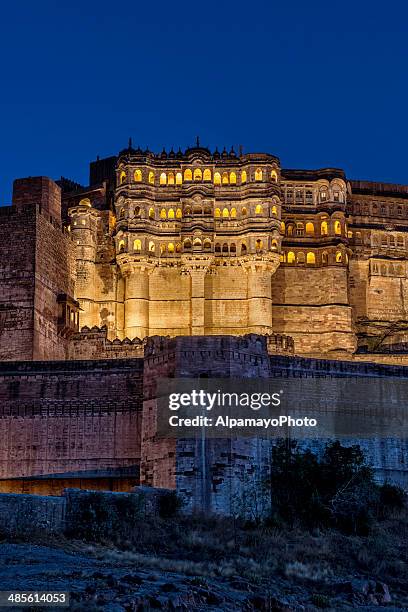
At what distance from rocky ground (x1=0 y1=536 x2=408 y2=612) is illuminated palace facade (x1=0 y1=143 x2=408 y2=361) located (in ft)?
142

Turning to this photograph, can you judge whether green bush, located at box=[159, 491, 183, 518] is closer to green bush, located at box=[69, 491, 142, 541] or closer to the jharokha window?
green bush, located at box=[69, 491, 142, 541]

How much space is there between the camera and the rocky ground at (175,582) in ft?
87.1

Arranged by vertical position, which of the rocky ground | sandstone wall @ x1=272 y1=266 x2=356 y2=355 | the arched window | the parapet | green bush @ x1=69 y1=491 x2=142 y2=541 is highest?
the arched window

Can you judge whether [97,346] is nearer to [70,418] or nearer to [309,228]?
[70,418]

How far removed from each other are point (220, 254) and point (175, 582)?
178 feet

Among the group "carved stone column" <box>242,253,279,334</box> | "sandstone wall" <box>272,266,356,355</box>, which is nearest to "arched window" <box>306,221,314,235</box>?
"sandstone wall" <box>272,266,356,355</box>

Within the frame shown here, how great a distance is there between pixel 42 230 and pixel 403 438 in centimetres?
2837

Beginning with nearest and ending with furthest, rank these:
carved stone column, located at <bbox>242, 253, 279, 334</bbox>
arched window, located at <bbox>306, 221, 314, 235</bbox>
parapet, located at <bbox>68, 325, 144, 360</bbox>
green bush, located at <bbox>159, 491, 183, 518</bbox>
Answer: green bush, located at <bbox>159, 491, 183, 518</bbox>
parapet, located at <bbox>68, 325, 144, 360</bbox>
carved stone column, located at <bbox>242, 253, 279, 334</bbox>
arched window, located at <bbox>306, 221, 314, 235</bbox>

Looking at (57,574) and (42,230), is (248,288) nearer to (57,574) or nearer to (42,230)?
(42,230)

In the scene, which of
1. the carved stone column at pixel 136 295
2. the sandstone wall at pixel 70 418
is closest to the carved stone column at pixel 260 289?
the carved stone column at pixel 136 295

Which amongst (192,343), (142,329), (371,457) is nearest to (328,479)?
(371,457)

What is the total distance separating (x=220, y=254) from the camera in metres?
81.8

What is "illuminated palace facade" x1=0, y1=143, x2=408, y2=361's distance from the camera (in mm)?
79938

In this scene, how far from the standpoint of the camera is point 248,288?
80.8 metres
